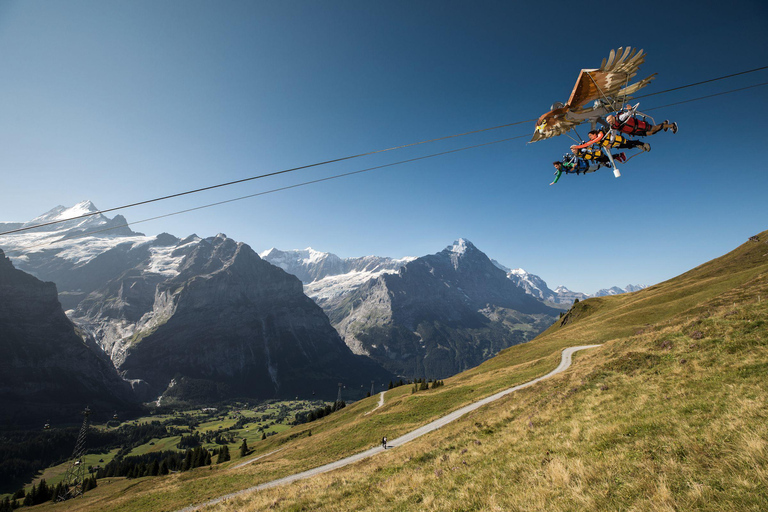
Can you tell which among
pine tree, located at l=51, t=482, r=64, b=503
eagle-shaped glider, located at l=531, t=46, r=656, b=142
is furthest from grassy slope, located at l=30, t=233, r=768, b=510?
pine tree, located at l=51, t=482, r=64, b=503

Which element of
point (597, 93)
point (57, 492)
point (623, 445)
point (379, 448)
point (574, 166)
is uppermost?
point (597, 93)

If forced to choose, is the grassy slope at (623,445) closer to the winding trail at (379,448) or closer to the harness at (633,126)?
the winding trail at (379,448)

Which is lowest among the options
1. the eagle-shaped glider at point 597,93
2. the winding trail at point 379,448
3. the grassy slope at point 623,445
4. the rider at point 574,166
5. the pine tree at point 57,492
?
the pine tree at point 57,492

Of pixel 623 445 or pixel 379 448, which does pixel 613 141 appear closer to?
pixel 623 445

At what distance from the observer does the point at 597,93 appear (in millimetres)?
13156

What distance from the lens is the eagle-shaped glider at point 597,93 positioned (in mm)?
11736

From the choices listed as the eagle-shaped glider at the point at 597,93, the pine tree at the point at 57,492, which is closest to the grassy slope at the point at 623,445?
the eagle-shaped glider at the point at 597,93

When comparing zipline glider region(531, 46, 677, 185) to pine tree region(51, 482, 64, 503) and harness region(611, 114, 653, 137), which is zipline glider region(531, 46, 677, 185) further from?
pine tree region(51, 482, 64, 503)

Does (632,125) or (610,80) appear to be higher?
(610,80)

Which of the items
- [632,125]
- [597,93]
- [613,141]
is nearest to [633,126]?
[632,125]

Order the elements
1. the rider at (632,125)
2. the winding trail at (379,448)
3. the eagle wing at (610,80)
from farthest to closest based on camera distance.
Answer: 1. the winding trail at (379,448)
2. the rider at (632,125)
3. the eagle wing at (610,80)

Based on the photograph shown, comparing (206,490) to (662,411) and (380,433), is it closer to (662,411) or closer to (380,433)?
(380,433)

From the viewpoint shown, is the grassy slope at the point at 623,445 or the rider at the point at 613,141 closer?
the grassy slope at the point at 623,445

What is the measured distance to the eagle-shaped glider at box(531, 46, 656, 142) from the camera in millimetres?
11736
